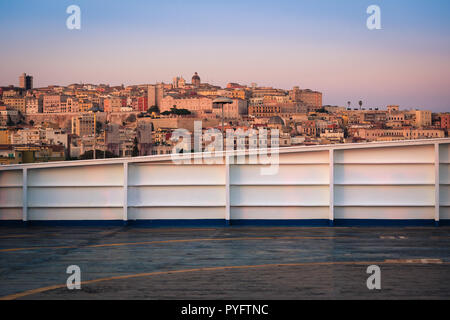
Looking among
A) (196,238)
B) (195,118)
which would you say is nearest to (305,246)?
(196,238)

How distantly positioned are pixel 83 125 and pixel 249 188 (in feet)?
526

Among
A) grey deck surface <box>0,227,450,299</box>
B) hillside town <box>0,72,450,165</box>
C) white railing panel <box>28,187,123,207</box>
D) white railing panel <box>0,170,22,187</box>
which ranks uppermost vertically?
hillside town <box>0,72,450,165</box>

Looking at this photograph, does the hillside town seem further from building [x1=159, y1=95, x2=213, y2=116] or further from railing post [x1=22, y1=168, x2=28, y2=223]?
railing post [x1=22, y1=168, x2=28, y2=223]

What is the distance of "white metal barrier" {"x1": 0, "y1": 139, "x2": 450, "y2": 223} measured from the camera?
12.3 metres

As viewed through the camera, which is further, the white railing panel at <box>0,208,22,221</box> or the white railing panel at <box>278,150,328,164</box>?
the white railing panel at <box>0,208,22,221</box>

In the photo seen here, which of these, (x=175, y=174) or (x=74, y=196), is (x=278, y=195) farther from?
(x=74, y=196)

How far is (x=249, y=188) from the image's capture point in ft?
40.5

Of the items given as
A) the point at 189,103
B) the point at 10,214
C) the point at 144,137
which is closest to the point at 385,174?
the point at 10,214

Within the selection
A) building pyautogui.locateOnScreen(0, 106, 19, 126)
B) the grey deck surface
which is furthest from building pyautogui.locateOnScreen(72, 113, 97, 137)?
the grey deck surface

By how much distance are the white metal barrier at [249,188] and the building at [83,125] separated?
15006cm

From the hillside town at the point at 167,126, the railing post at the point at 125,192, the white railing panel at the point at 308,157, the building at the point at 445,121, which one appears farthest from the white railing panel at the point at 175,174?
the building at the point at 445,121

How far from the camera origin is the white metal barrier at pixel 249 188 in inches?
483

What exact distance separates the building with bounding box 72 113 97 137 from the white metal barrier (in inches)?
5908
